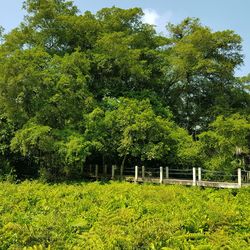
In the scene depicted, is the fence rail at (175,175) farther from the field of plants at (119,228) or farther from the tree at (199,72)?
the field of plants at (119,228)

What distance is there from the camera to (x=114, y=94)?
3047 centimetres

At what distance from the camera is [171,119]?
30266 millimetres

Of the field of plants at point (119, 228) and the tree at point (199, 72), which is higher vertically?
the tree at point (199, 72)

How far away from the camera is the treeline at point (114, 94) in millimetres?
25000

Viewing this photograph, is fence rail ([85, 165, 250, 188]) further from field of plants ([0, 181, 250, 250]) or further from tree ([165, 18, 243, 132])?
field of plants ([0, 181, 250, 250])

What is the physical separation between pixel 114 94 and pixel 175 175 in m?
8.53

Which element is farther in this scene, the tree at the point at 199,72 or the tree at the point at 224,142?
the tree at the point at 199,72

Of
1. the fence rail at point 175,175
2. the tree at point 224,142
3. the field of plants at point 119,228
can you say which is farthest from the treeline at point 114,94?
the field of plants at point 119,228

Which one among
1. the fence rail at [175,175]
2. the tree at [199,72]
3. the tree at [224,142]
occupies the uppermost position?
the tree at [199,72]

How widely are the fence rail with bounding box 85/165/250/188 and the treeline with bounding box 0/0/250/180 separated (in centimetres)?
91

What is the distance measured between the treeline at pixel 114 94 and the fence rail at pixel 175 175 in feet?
2.99

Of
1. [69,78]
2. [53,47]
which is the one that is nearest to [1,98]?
[69,78]

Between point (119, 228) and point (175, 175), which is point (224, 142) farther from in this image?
point (119, 228)

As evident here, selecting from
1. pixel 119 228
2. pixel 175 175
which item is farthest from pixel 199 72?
pixel 119 228
